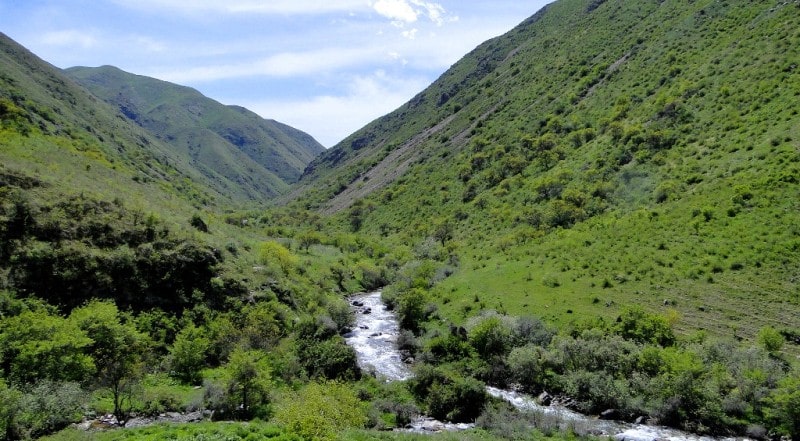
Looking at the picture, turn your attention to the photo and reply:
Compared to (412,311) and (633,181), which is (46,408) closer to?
(412,311)

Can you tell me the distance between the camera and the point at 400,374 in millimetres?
38188

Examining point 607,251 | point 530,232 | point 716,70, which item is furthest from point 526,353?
point 716,70

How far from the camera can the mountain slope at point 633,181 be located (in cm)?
3966

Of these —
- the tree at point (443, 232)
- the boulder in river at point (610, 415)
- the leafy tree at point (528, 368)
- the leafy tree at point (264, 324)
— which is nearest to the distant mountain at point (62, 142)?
the leafy tree at point (264, 324)

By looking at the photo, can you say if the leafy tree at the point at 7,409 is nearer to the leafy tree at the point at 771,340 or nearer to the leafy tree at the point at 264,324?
the leafy tree at the point at 264,324

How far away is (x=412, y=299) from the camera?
4834cm

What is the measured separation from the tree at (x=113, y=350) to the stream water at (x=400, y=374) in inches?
696

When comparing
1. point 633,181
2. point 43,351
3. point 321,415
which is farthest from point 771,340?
point 43,351

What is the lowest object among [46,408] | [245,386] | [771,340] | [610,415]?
[610,415]

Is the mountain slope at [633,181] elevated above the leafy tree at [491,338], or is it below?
above

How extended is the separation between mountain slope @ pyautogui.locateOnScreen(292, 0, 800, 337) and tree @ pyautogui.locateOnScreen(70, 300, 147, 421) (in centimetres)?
2984

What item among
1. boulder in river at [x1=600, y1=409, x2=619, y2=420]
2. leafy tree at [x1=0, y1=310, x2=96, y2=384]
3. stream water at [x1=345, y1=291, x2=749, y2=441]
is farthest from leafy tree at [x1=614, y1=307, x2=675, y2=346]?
leafy tree at [x1=0, y1=310, x2=96, y2=384]

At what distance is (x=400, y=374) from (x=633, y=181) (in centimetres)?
4284

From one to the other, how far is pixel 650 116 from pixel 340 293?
5515 cm
